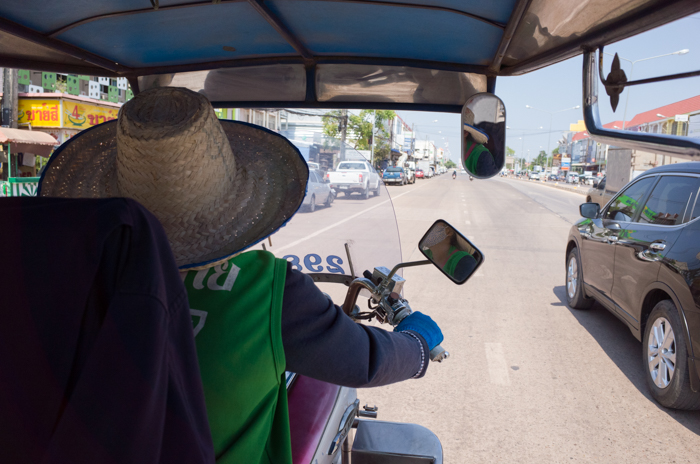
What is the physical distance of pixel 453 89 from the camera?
2965 mm

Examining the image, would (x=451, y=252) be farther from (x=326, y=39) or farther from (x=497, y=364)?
(x=497, y=364)

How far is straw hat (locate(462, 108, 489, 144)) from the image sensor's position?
2.51 m

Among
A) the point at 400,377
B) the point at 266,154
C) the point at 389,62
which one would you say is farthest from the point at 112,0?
the point at 400,377

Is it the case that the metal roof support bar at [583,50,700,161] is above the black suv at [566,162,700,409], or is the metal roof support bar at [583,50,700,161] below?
above

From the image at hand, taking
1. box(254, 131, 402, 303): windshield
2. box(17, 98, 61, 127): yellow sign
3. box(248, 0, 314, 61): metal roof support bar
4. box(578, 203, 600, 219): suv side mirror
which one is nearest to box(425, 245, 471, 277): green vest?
box(254, 131, 402, 303): windshield

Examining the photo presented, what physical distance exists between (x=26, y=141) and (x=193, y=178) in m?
13.6

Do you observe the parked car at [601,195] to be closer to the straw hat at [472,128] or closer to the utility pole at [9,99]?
the straw hat at [472,128]

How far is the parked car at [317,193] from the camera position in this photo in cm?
218

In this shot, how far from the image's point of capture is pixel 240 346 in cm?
116

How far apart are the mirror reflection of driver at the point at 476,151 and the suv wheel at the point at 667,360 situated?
204cm

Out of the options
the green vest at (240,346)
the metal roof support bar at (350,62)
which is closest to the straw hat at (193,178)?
the green vest at (240,346)

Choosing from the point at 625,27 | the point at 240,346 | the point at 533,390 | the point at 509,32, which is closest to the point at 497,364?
the point at 533,390

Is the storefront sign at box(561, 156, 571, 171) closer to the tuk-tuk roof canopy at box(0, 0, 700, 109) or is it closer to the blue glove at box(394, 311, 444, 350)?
the tuk-tuk roof canopy at box(0, 0, 700, 109)

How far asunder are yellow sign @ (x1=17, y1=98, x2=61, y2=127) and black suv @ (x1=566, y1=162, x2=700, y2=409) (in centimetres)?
1507
